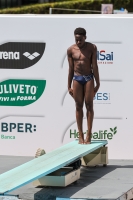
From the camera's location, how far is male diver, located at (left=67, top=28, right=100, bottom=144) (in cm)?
1005

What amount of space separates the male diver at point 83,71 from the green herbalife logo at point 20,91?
3.23ft

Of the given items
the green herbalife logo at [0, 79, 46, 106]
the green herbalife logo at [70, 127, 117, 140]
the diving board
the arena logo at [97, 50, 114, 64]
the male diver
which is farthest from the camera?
the green herbalife logo at [0, 79, 46, 106]

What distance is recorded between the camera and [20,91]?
36.7 feet

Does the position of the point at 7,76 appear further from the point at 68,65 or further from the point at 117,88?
the point at 117,88

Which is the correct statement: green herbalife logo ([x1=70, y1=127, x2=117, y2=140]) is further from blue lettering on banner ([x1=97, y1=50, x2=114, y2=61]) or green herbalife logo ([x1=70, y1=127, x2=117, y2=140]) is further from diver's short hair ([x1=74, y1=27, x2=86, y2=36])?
diver's short hair ([x1=74, y1=27, x2=86, y2=36])

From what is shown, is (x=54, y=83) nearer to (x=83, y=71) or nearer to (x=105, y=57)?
(x=105, y=57)

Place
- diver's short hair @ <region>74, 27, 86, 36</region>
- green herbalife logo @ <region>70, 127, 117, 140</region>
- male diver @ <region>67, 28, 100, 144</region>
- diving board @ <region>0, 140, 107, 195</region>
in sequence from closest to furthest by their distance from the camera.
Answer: diving board @ <region>0, 140, 107, 195</region> < diver's short hair @ <region>74, 27, 86, 36</region> < male diver @ <region>67, 28, 100, 144</region> < green herbalife logo @ <region>70, 127, 117, 140</region>

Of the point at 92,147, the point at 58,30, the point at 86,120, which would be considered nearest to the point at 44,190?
the point at 92,147

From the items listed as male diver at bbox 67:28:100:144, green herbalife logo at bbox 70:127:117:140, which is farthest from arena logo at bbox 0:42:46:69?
green herbalife logo at bbox 70:127:117:140

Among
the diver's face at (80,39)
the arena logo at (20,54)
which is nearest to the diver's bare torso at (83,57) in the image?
the diver's face at (80,39)

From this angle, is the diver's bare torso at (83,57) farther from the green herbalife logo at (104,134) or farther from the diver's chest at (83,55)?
the green herbalife logo at (104,134)

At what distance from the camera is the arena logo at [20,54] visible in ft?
36.2

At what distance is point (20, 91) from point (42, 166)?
256cm

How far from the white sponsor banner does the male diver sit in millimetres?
727
